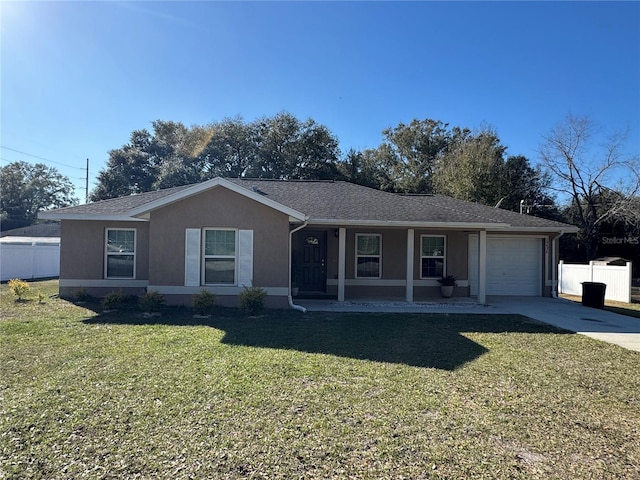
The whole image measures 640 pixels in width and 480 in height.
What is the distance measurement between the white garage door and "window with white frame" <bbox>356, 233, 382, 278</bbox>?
4581mm

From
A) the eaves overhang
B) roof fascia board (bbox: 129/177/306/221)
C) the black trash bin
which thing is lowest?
the black trash bin

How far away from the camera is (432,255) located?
13469mm

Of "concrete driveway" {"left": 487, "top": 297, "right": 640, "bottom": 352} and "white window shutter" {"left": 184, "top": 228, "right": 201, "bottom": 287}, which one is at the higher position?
"white window shutter" {"left": 184, "top": 228, "right": 201, "bottom": 287}

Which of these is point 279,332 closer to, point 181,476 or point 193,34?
point 181,476

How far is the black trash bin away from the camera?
39.9 feet

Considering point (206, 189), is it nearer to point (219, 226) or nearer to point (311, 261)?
point (219, 226)

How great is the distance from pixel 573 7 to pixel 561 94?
320 inches

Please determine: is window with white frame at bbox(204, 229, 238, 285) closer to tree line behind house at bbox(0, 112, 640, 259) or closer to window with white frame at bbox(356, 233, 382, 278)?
window with white frame at bbox(356, 233, 382, 278)

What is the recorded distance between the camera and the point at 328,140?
32.9 m

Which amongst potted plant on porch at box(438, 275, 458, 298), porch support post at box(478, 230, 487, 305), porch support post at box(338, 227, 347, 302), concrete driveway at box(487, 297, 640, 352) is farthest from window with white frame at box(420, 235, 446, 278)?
porch support post at box(338, 227, 347, 302)

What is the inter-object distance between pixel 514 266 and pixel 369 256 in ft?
Answer: 19.3

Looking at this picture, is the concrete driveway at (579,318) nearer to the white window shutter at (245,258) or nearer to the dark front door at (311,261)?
the dark front door at (311,261)

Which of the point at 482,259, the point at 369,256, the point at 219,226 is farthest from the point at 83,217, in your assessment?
the point at 482,259

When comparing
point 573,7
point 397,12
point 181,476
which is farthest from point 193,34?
point 181,476
